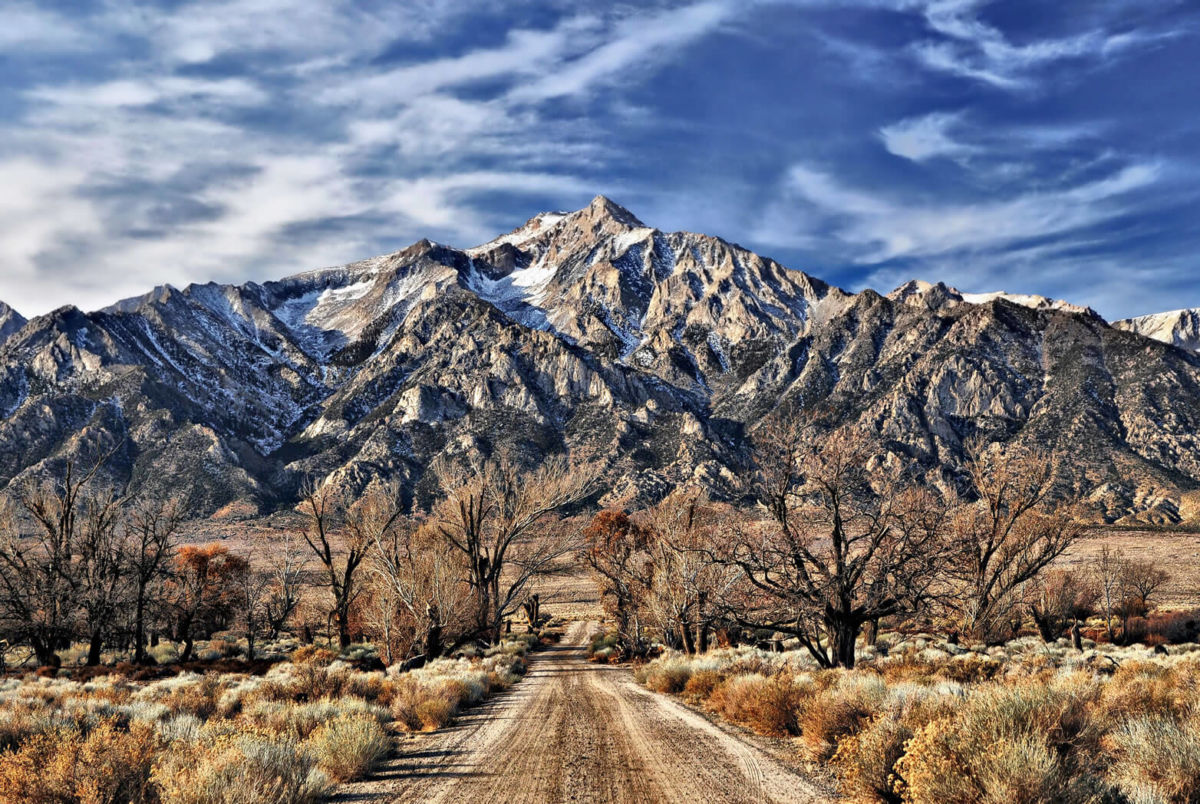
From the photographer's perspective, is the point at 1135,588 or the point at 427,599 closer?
the point at 427,599

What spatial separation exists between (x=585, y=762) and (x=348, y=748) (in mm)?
3645

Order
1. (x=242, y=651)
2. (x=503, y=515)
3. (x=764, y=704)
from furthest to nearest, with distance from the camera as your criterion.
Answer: (x=242, y=651)
(x=503, y=515)
(x=764, y=704)

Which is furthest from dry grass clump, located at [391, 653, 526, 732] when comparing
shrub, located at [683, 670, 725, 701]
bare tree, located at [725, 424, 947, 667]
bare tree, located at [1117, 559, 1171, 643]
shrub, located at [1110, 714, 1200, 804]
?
bare tree, located at [1117, 559, 1171, 643]

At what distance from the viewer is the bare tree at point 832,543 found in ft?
54.4

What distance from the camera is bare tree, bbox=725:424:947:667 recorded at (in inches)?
653

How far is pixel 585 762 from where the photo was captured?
10422 millimetres

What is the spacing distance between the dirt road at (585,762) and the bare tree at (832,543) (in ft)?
13.6

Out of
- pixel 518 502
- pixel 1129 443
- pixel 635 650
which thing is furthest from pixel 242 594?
pixel 1129 443

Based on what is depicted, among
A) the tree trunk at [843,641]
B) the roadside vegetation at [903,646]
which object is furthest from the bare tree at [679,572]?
A: the tree trunk at [843,641]

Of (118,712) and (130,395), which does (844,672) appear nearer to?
(118,712)

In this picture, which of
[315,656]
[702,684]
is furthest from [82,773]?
[315,656]

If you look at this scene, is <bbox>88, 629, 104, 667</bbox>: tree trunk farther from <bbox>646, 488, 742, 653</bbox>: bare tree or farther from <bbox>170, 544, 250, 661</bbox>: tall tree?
<bbox>646, 488, 742, 653</bbox>: bare tree

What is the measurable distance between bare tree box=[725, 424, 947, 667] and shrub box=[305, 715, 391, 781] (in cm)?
952

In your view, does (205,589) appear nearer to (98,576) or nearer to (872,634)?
(98,576)
